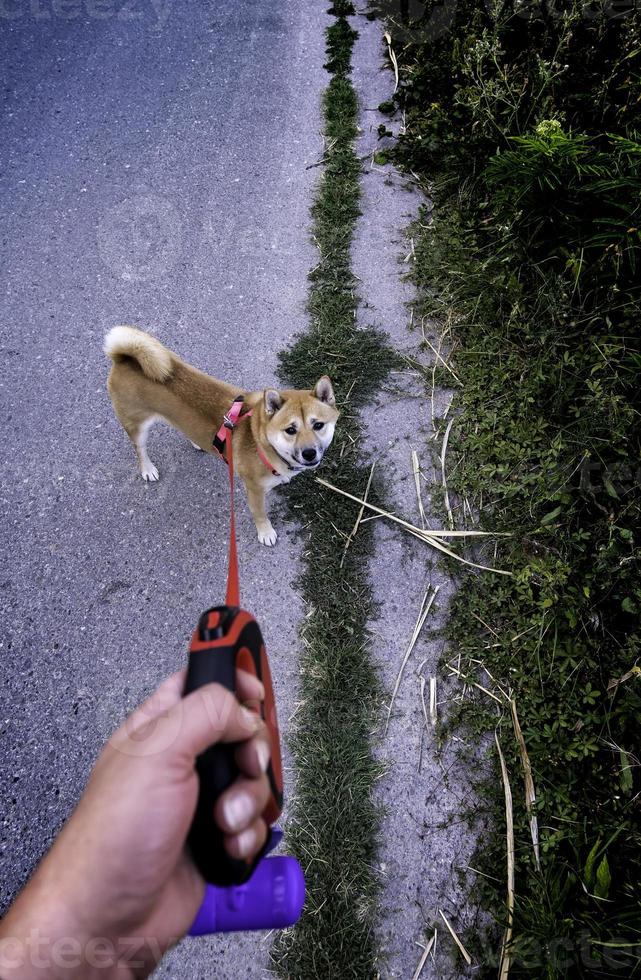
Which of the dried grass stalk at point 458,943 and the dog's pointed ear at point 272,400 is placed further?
the dog's pointed ear at point 272,400

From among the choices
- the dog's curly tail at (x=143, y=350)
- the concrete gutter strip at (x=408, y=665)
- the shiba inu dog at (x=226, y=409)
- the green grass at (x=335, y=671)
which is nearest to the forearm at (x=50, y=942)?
the green grass at (x=335, y=671)

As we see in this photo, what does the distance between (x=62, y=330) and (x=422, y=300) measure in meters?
2.83

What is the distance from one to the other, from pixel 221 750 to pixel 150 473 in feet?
8.30

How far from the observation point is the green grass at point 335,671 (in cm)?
228

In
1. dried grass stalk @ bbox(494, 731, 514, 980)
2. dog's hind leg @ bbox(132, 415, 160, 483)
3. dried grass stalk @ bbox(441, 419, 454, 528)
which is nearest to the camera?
dried grass stalk @ bbox(494, 731, 514, 980)

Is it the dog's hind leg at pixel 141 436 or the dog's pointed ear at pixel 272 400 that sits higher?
the dog's pointed ear at pixel 272 400

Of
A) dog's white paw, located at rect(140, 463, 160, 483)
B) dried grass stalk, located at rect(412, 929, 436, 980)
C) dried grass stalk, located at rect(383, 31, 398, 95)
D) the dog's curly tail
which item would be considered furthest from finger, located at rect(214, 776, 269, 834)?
dried grass stalk, located at rect(383, 31, 398, 95)

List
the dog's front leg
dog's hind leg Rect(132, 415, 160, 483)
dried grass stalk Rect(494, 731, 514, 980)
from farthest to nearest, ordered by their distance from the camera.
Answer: dog's hind leg Rect(132, 415, 160, 483) < the dog's front leg < dried grass stalk Rect(494, 731, 514, 980)

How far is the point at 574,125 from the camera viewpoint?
3.87 m

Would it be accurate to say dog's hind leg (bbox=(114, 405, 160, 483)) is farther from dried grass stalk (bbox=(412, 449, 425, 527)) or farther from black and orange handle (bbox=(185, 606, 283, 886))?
black and orange handle (bbox=(185, 606, 283, 886))

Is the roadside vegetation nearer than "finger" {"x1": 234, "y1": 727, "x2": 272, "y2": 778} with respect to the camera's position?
No

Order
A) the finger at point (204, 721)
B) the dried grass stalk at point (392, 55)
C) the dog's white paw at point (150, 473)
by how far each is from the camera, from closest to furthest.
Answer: the finger at point (204, 721), the dog's white paw at point (150, 473), the dried grass stalk at point (392, 55)

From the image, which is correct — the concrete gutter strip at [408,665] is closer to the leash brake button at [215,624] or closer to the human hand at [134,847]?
the human hand at [134,847]

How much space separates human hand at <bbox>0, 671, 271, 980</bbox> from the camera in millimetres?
1062
